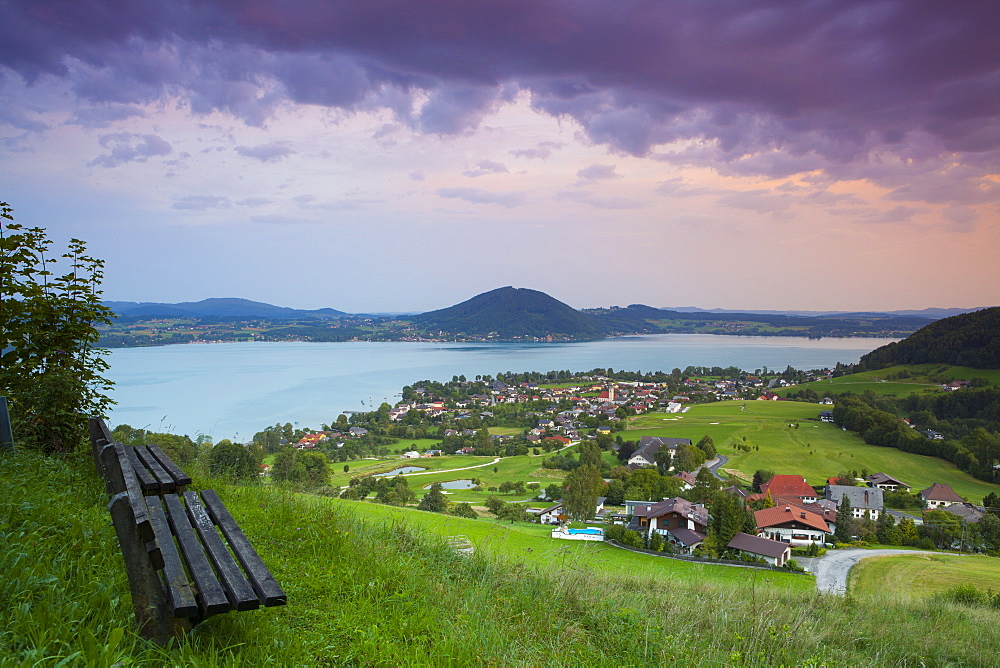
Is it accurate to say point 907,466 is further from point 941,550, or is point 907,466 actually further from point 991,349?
point 991,349

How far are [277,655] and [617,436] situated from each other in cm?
4287

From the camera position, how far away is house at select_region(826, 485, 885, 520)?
832 inches

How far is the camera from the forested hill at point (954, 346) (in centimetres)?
5141

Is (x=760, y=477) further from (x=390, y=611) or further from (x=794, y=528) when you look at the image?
(x=390, y=611)

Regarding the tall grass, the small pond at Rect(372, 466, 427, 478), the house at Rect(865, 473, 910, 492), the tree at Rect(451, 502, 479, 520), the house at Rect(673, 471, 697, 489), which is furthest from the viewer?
the small pond at Rect(372, 466, 427, 478)

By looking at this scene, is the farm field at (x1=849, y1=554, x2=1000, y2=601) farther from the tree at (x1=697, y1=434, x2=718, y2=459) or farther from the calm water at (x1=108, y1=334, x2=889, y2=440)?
the tree at (x1=697, y1=434, x2=718, y2=459)

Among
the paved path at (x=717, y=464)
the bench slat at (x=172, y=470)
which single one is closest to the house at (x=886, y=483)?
the paved path at (x=717, y=464)

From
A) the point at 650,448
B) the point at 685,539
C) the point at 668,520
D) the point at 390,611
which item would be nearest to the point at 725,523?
the point at 685,539

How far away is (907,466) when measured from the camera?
3209 cm

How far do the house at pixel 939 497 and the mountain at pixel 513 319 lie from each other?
12116 cm

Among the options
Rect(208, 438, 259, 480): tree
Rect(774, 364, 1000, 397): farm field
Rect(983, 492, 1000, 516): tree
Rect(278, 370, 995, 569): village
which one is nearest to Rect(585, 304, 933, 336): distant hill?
Rect(774, 364, 1000, 397): farm field

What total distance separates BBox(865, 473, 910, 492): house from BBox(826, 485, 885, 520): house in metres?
3.30

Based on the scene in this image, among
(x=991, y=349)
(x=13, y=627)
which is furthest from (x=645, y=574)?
(x=991, y=349)

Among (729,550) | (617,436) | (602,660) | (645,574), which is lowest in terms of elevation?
(617,436)
